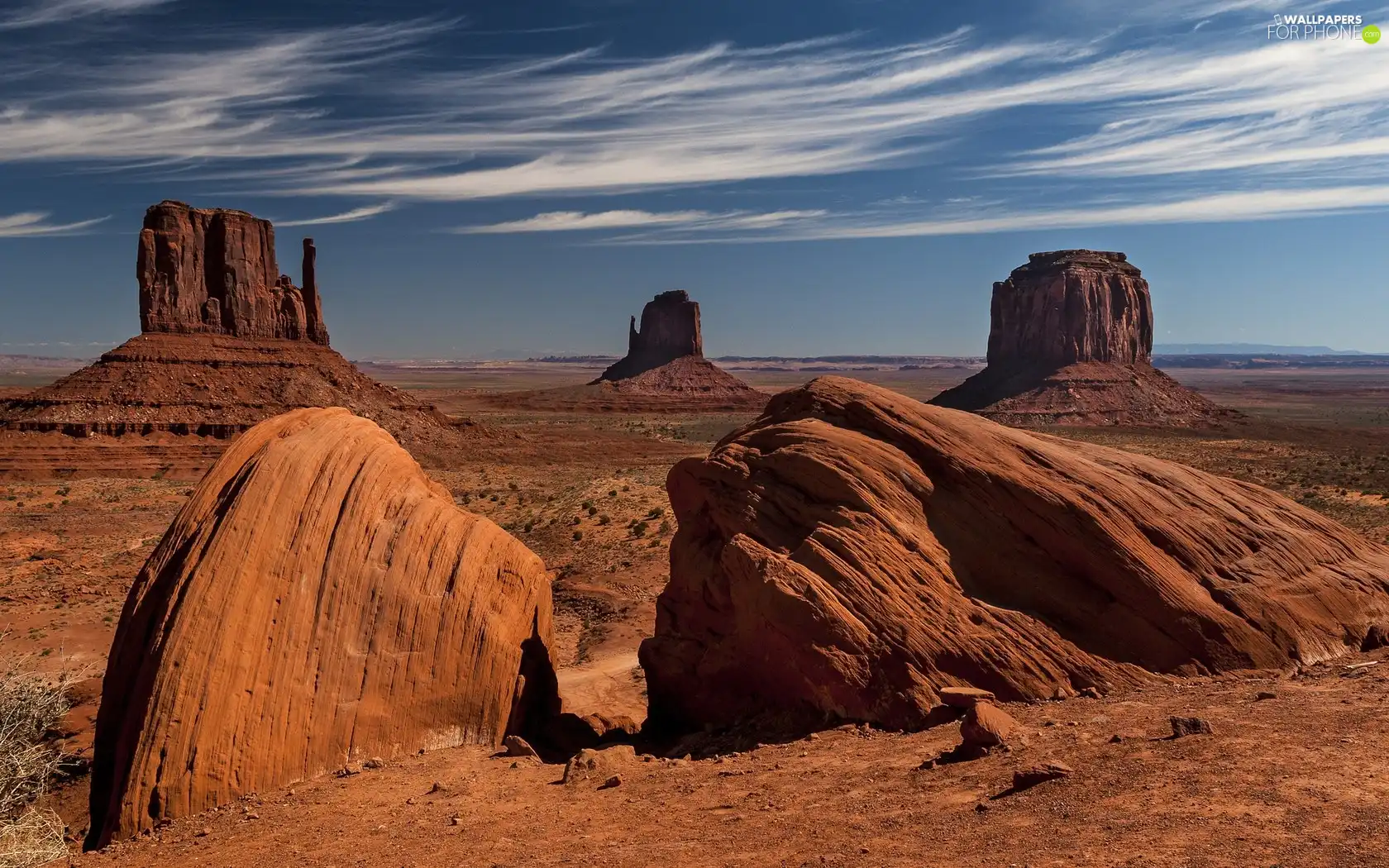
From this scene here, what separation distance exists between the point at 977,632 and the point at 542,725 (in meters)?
6.02

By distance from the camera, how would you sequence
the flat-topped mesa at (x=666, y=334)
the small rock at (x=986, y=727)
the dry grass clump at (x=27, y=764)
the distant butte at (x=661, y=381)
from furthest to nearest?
the flat-topped mesa at (x=666, y=334) → the distant butte at (x=661, y=381) → the dry grass clump at (x=27, y=764) → the small rock at (x=986, y=727)

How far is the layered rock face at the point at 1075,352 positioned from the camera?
9806cm

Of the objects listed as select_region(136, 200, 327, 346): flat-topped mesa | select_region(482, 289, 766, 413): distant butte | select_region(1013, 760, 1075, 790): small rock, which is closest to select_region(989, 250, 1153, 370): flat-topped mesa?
select_region(482, 289, 766, 413): distant butte

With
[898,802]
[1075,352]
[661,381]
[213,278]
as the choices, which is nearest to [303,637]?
[898,802]

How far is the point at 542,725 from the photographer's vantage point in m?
12.7

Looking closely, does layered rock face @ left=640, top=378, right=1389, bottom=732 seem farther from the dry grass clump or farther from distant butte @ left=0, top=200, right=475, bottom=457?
distant butte @ left=0, top=200, right=475, bottom=457

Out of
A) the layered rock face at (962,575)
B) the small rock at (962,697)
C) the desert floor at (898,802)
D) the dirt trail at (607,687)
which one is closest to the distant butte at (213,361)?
the dirt trail at (607,687)

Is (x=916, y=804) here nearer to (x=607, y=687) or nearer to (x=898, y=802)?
(x=898, y=802)

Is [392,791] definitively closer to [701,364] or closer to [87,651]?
[87,651]

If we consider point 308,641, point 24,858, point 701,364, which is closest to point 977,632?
point 308,641

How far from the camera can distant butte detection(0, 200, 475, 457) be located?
5272cm

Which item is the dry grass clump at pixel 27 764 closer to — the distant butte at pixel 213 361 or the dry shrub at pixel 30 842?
the dry shrub at pixel 30 842

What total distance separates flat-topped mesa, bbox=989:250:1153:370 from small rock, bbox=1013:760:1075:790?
357 ft

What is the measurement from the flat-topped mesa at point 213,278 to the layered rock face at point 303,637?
181 feet
